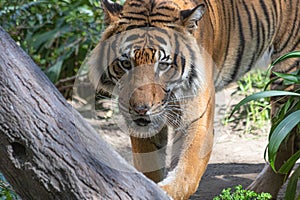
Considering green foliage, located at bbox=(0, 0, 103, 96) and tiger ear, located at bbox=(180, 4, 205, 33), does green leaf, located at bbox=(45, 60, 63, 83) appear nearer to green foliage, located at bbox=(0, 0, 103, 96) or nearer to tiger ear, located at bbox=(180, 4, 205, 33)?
green foliage, located at bbox=(0, 0, 103, 96)

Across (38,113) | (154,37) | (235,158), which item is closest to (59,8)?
(235,158)

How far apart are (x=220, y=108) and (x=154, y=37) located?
3.14ft

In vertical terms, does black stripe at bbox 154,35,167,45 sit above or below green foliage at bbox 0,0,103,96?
above

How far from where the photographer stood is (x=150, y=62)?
3562mm

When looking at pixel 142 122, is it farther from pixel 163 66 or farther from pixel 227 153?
pixel 227 153

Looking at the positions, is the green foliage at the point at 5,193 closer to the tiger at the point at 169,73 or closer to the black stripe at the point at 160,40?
the tiger at the point at 169,73

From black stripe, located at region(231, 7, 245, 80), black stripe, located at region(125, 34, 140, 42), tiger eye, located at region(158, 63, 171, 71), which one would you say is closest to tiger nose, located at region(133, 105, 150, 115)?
tiger eye, located at region(158, 63, 171, 71)

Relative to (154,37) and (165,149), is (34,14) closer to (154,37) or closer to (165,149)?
(165,149)

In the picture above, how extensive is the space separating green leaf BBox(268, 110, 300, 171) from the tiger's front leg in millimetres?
615

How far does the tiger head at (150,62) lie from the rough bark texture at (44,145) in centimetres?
72

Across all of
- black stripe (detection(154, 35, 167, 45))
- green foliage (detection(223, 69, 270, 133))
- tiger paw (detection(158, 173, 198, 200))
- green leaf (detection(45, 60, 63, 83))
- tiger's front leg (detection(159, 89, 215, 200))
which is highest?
black stripe (detection(154, 35, 167, 45))

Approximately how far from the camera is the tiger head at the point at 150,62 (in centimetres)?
353

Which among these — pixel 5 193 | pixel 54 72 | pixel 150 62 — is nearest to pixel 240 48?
pixel 150 62

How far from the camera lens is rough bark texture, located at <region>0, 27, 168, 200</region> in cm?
263
